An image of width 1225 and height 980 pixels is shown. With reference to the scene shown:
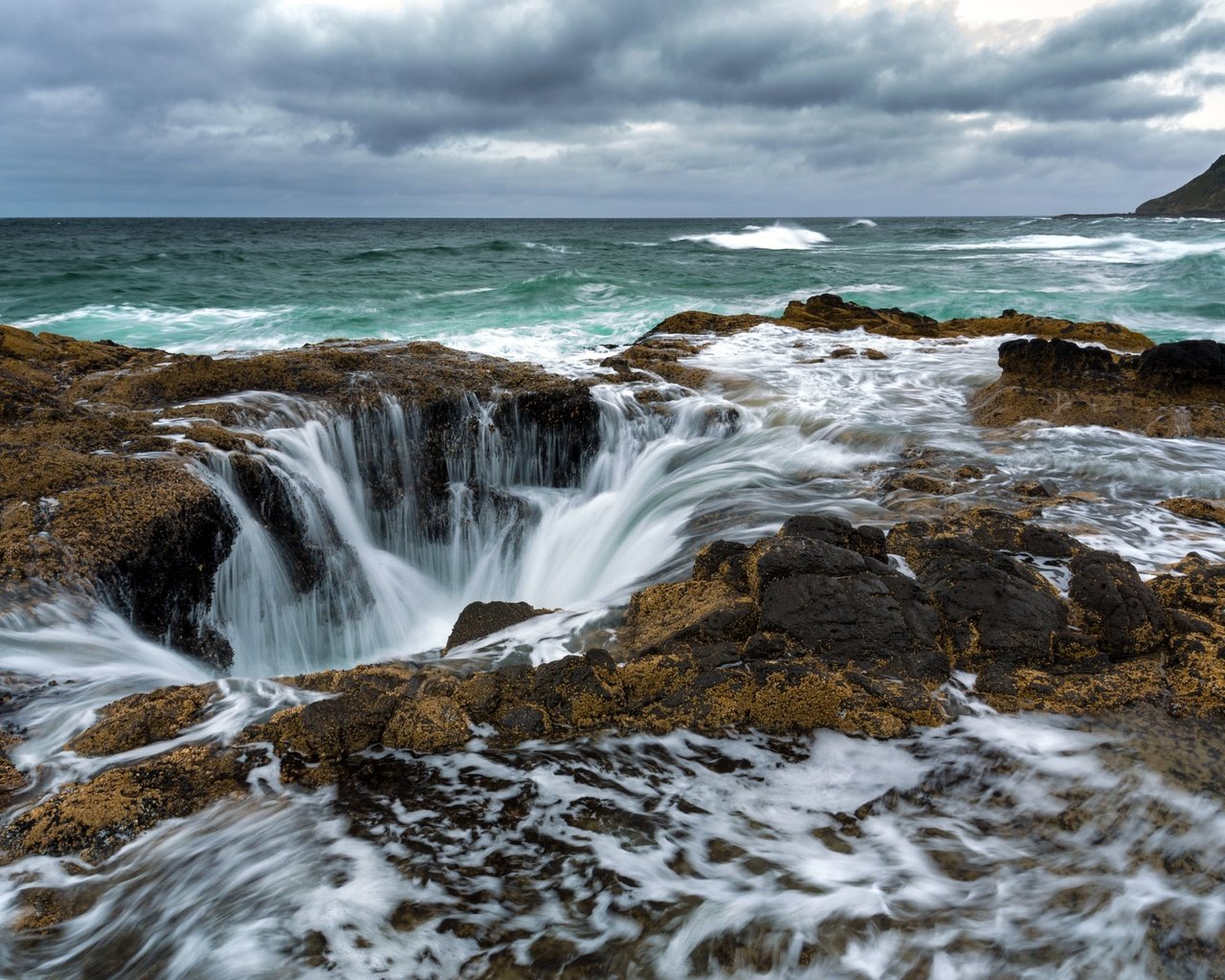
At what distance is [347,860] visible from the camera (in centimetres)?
236

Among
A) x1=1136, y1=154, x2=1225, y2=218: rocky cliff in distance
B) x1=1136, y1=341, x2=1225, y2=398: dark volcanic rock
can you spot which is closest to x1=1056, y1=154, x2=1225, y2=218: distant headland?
x1=1136, y1=154, x2=1225, y2=218: rocky cliff in distance

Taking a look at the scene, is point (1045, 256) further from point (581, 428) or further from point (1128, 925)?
point (1128, 925)

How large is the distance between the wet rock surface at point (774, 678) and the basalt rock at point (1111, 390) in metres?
4.59

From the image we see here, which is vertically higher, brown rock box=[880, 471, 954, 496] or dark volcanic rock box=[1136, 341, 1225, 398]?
dark volcanic rock box=[1136, 341, 1225, 398]

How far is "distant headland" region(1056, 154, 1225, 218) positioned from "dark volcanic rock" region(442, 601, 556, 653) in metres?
122

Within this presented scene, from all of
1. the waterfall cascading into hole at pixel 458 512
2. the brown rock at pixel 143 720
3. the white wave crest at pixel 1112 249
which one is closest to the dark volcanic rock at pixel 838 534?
the waterfall cascading into hole at pixel 458 512

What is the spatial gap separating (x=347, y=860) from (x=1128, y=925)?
231 centimetres

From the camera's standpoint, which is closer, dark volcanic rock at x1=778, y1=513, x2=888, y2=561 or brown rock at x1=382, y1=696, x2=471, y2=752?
brown rock at x1=382, y1=696, x2=471, y2=752

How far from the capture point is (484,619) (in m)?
4.05

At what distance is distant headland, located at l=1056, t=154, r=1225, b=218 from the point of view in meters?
100

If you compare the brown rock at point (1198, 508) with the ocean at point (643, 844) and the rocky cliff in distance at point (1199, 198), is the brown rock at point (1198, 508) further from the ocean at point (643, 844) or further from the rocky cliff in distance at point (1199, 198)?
the rocky cliff in distance at point (1199, 198)

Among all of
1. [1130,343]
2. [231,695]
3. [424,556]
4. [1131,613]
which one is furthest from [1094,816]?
[1130,343]

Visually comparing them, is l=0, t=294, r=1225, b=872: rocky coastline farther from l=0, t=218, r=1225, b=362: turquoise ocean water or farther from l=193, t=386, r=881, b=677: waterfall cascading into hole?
l=0, t=218, r=1225, b=362: turquoise ocean water

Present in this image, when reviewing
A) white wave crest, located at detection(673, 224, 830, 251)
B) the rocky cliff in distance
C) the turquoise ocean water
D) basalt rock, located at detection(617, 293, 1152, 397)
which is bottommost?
basalt rock, located at detection(617, 293, 1152, 397)
